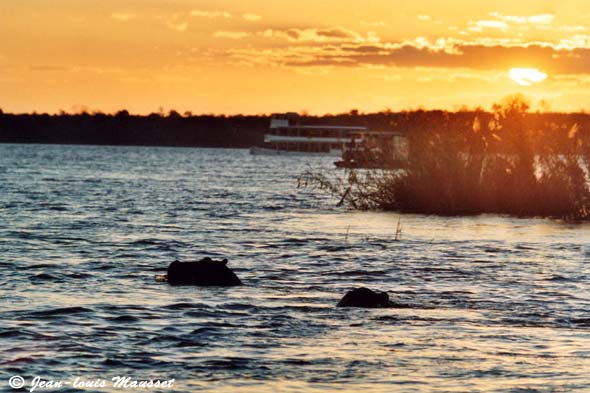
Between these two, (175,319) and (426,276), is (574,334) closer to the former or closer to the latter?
(175,319)

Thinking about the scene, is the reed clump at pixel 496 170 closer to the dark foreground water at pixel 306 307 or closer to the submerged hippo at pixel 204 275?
the dark foreground water at pixel 306 307

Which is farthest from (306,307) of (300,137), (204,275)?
(300,137)

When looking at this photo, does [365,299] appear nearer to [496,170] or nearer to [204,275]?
[204,275]

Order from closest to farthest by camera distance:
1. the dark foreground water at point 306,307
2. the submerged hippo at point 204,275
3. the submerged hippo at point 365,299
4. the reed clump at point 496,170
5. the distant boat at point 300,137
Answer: the dark foreground water at point 306,307 < the submerged hippo at point 365,299 < the submerged hippo at point 204,275 < the reed clump at point 496,170 < the distant boat at point 300,137

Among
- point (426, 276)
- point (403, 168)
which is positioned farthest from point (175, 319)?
point (403, 168)

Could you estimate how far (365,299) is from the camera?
64.5ft

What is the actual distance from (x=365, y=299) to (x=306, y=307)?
3.20 feet

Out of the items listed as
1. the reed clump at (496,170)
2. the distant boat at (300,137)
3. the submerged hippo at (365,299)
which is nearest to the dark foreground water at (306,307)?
the submerged hippo at (365,299)

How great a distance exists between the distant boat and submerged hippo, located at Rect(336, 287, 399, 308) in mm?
171090

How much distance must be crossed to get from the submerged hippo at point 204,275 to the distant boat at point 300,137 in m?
168

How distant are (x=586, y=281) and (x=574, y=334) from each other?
7230 millimetres

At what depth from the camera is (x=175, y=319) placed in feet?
60.4

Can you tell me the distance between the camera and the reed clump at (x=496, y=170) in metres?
40.3

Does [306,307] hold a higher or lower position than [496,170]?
lower
